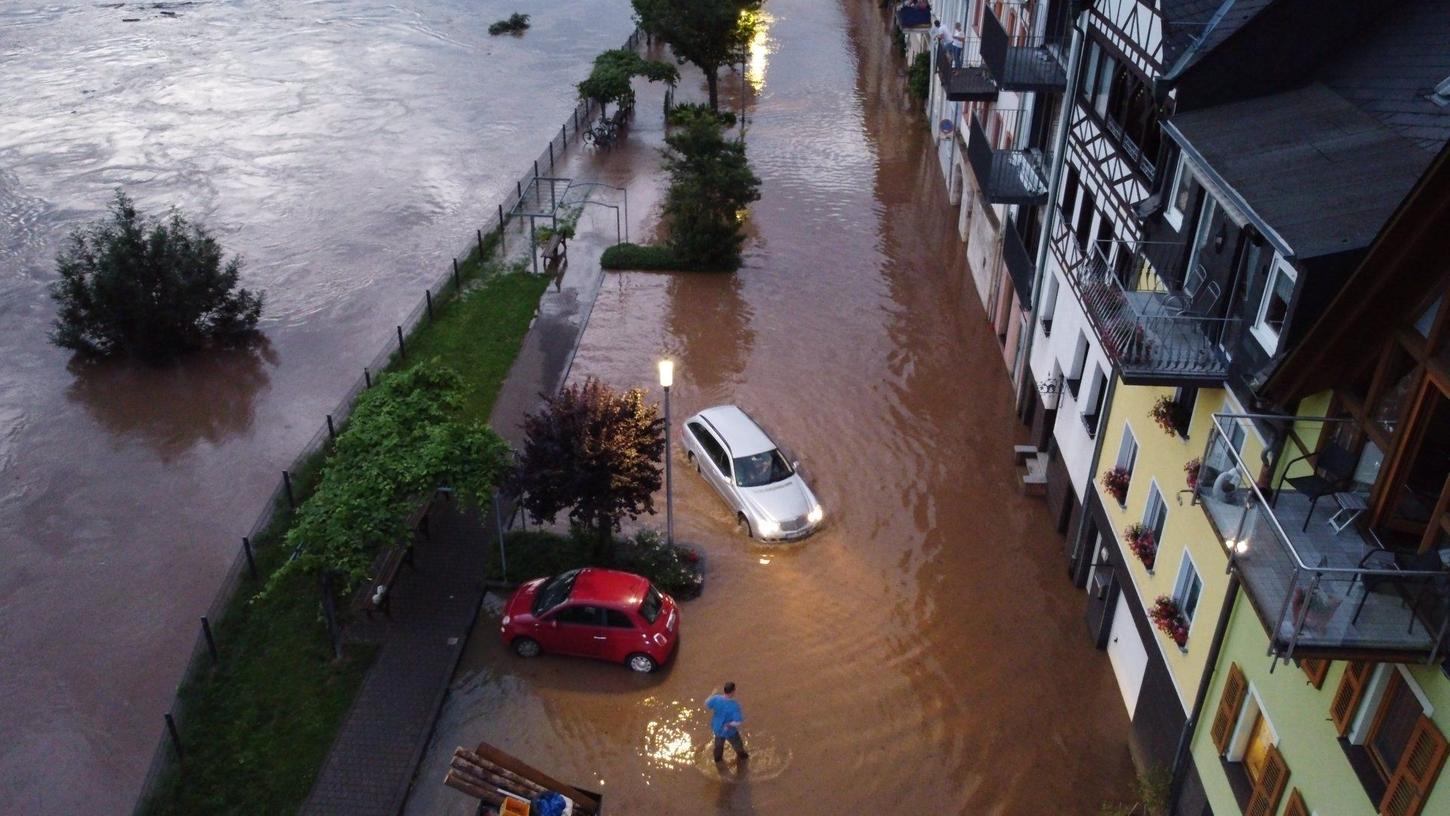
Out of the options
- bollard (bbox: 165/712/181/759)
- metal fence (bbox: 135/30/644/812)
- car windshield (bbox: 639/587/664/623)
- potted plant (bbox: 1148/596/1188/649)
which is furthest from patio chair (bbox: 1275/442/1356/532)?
metal fence (bbox: 135/30/644/812)

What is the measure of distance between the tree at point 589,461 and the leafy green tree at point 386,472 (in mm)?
651

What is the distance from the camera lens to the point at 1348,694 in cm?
1041

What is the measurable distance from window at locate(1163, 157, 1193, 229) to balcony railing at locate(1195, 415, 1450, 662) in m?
4.31

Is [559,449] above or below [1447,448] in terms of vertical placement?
below

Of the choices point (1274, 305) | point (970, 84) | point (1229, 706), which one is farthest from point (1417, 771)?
point (970, 84)

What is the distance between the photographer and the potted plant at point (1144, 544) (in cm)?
1582

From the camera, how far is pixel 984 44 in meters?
25.5

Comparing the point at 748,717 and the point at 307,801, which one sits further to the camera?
the point at 748,717

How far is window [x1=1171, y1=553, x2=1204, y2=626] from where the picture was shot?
14.5 metres

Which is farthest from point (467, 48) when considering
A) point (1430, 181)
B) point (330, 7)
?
point (1430, 181)

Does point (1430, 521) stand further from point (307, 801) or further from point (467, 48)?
point (467, 48)

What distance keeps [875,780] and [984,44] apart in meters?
16.9

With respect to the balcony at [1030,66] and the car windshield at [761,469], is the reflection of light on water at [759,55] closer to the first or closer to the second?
the balcony at [1030,66]

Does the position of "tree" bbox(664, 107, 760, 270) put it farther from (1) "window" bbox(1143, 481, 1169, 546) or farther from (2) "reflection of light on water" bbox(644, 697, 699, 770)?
(1) "window" bbox(1143, 481, 1169, 546)
